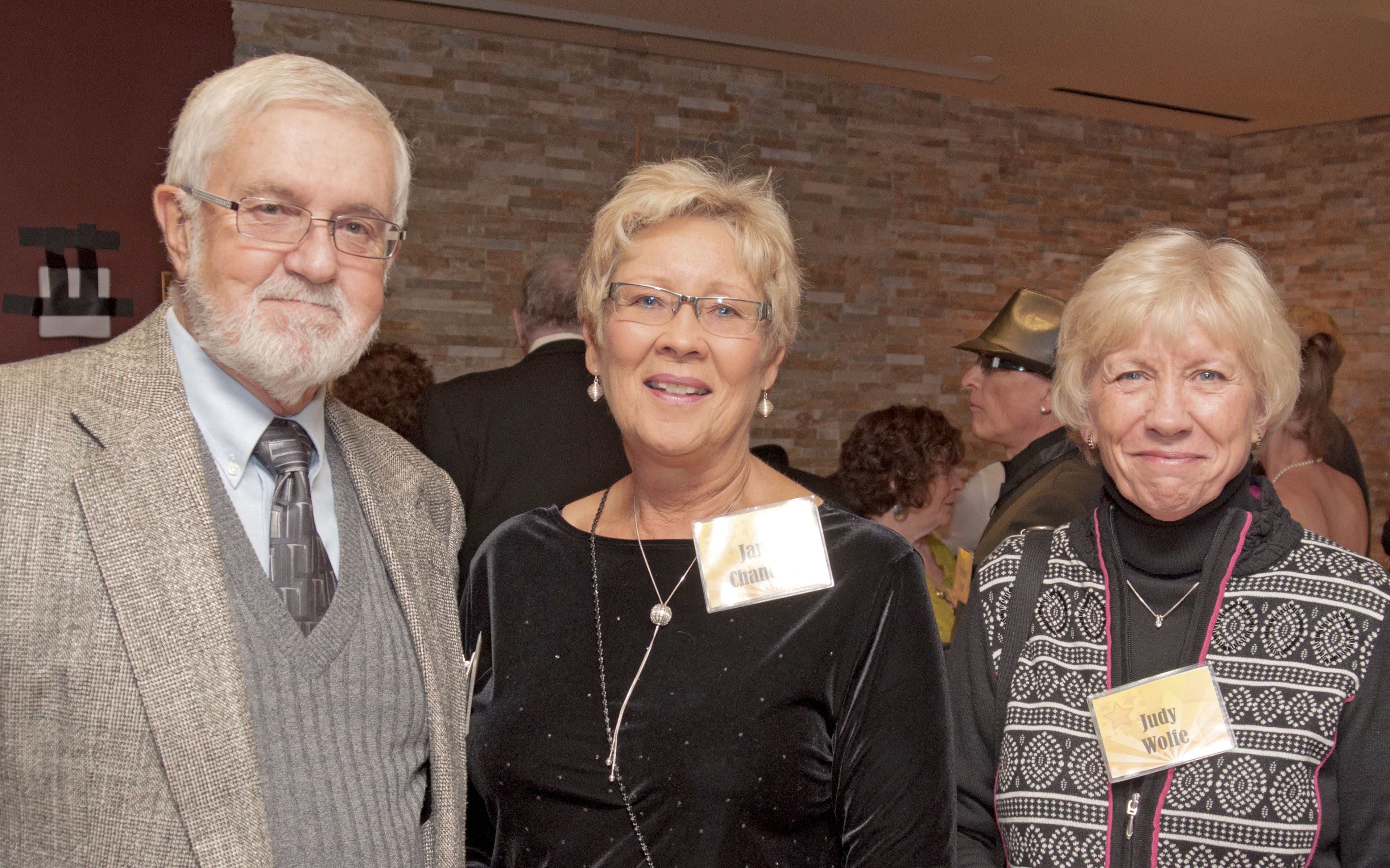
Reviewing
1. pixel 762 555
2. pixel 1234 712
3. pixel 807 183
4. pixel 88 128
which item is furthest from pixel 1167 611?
pixel 807 183

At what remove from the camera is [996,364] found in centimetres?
323

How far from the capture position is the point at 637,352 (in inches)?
58.9

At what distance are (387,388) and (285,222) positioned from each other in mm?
2358

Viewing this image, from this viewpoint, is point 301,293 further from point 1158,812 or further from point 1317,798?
point 1317,798

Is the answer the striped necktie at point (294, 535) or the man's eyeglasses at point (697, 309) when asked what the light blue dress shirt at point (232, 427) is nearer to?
the striped necktie at point (294, 535)

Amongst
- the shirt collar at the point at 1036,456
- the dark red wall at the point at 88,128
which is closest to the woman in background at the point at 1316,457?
the shirt collar at the point at 1036,456

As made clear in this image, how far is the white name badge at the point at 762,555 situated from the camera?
146 centimetres

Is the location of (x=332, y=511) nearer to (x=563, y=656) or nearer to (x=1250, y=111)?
(x=563, y=656)

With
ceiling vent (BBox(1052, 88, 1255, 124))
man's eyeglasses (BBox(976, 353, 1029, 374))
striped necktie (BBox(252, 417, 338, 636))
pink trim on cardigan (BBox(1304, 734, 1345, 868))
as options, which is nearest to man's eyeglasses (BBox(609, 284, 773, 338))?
striped necktie (BBox(252, 417, 338, 636))

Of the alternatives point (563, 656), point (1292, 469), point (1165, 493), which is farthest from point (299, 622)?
point (1292, 469)

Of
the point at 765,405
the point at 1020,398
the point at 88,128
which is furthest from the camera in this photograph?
the point at 88,128

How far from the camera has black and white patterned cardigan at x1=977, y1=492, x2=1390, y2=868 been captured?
135cm

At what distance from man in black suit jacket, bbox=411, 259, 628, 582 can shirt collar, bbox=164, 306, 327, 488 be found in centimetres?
150

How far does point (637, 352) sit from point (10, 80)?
159 inches
